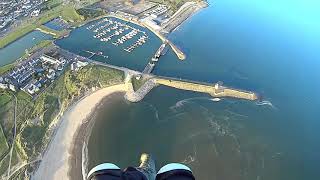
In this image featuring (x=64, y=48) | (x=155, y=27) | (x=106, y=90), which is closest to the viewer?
(x=106, y=90)

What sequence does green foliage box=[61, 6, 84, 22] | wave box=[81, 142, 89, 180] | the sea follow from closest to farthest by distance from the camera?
wave box=[81, 142, 89, 180] < the sea < green foliage box=[61, 6, 84, 22]

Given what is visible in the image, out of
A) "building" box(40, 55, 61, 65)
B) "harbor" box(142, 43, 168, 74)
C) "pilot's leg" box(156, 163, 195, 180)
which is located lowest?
"harbor" box(142, 43, 168, 74)

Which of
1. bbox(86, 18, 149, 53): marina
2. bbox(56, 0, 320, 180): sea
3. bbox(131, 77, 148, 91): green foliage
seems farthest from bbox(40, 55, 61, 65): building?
bbox(131, 77, 148, 91): green foliage

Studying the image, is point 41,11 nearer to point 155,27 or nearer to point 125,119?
point 155,27

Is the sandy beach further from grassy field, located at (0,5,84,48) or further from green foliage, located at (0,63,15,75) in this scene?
grassy field, located at (0,5,84,48)

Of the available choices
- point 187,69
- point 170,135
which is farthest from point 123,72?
point 170,135

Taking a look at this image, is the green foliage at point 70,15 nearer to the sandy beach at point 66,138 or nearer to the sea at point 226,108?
the sea at point 226,108

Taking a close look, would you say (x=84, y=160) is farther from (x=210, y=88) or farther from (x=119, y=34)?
(x=119, y=34)

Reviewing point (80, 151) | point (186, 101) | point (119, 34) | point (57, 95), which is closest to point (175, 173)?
point (80, 151)

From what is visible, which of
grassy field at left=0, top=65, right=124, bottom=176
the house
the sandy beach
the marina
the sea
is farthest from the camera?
the marina
